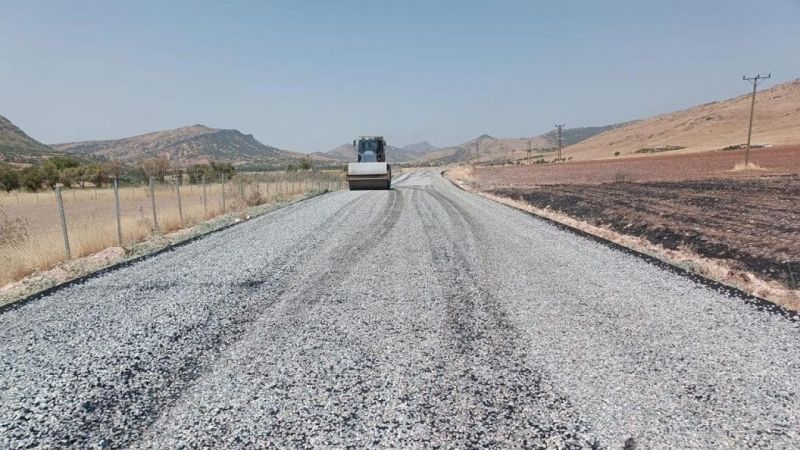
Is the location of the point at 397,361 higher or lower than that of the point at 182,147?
lower

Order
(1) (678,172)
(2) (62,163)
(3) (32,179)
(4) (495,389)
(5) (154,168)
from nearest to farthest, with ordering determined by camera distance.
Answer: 1. (4) (495,389)
2. (1) (678,172)
3. (3) (32,179)
4. (5) (154,168)
5. (2) (62,163)

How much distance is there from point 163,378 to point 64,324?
2.49 m

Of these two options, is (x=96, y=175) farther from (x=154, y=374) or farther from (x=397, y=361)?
(x=397, y=361)

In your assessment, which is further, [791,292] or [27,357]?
[791,292]

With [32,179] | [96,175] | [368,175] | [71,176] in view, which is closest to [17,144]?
[71,176]

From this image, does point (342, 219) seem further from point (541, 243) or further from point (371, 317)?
point (371, 317)

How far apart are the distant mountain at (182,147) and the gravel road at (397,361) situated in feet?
475

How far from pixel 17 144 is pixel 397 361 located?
138 m

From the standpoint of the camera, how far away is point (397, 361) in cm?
457

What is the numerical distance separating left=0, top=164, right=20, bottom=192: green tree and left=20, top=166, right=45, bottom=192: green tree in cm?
49

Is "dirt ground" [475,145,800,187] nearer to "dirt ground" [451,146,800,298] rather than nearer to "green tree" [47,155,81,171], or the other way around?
"dirt ground" [451,146,800,298]

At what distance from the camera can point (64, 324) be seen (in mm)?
5699

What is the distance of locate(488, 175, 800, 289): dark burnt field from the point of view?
351 inches

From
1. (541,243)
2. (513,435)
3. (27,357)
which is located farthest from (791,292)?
(27,357)
